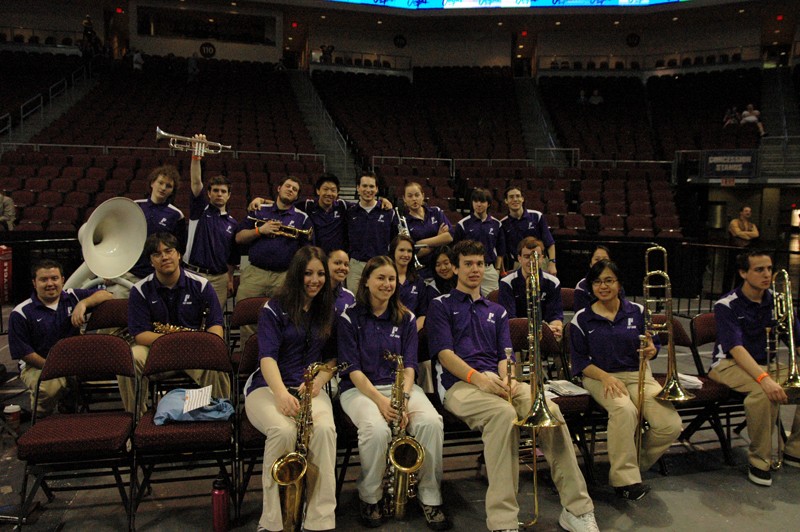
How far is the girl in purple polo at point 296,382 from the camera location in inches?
114

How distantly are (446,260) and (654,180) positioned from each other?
877cm

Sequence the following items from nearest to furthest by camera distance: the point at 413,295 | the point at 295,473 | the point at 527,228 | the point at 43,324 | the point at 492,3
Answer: the point at 295,473
the point at 43,324
the point at 413,295
the point at 527,228
the point at 492,3

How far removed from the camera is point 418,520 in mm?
3133

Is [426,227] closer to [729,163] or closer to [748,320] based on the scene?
[748,320]

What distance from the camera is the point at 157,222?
488cm

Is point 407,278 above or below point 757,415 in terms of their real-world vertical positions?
above

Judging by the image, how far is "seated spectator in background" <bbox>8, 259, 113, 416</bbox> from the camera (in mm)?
3752

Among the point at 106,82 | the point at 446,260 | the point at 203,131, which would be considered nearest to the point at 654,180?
the point at 446,260

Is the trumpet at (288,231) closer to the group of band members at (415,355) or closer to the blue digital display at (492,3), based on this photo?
the group of band members at (415,355)

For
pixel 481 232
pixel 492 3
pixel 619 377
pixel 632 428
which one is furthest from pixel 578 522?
pixel 492 3

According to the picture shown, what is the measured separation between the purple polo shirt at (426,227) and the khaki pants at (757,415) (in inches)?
101

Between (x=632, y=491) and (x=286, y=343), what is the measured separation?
211 cm

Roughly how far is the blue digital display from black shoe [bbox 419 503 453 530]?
17.1 m

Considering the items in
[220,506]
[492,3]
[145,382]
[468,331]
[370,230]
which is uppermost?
[492,3]
